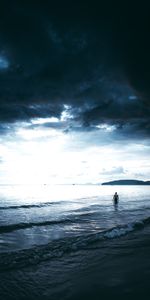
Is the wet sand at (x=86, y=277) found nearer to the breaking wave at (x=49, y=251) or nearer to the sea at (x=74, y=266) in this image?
the sea at (x=74, y=266)

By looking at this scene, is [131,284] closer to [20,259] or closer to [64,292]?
[64,292]

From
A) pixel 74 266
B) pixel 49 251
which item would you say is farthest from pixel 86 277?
pixel 49 251

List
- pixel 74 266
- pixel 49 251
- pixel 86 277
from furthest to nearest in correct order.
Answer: pixel 49 251 → pixel 74 266 → pixel 86 277

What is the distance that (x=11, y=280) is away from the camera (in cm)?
948

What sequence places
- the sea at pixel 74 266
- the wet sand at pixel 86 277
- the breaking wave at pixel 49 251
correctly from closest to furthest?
the wet sand at pixel 86 277
the sea at pixel 74 266
the breaking wave at pixel 49 251

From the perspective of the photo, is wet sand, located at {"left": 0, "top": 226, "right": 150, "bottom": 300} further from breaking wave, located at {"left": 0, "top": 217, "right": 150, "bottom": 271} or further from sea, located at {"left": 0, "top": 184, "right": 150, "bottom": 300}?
breaking wave, located at {"left": 0, "top": 217, "right": 150, "bottom": 271}

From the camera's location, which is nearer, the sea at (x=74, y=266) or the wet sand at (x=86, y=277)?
the wet sand at (x=86, y=277)

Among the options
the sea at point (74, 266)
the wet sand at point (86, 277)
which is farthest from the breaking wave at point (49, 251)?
the wet sand at point (86, 277)

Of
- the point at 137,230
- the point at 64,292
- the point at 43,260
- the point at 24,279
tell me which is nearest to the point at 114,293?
the point at 64,292

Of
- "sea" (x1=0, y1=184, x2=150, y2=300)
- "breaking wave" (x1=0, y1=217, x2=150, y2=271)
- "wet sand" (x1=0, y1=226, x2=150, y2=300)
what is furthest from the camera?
"breaking wave" (x1=0, y1=217, x2=150, y2=271)

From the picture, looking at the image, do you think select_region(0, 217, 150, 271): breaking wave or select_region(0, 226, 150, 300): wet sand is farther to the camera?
select_region(0, 217, 150, 271): breaking wave

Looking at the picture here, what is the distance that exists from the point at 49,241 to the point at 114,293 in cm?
916

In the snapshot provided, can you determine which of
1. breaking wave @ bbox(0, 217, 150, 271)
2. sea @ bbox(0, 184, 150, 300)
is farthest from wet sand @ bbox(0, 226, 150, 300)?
breaking wave @ bbox(0, 217, 150, 271)

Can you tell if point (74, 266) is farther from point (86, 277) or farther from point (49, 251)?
point (49, 251)
